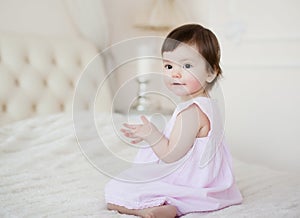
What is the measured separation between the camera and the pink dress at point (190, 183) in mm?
1141

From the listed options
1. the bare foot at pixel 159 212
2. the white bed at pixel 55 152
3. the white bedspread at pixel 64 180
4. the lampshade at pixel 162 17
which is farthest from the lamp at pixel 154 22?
the bare foot at pixel 159 212

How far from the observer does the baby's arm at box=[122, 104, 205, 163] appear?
3.67ft

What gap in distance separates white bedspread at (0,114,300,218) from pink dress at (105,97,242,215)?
0.04 meters

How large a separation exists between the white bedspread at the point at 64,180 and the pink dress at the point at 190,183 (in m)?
0.04

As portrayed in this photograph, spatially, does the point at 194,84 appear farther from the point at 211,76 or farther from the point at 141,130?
the point at 141,130

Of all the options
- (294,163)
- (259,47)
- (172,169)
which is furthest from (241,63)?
(172,169)

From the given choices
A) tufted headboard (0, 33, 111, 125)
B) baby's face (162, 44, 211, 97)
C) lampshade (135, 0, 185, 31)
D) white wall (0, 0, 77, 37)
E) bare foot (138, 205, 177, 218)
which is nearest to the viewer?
bare foot (138, 205, 177, 218)

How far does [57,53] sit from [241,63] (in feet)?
3.90

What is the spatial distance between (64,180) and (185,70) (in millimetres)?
671

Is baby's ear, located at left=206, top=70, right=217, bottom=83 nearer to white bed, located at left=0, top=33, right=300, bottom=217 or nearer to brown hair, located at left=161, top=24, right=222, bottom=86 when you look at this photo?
brown hair, located at left=161, top=24, right=222, bottom=86

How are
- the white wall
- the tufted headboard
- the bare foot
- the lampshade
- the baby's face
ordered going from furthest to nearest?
the lampshade → the white wall → the tufted headboard → the baby's face → the bare foot

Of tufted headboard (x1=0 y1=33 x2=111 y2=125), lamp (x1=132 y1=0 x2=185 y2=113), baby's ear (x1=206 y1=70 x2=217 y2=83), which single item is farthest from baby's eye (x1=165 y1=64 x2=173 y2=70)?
lamp (x1=132 y1=0 x2=185 y2=113)

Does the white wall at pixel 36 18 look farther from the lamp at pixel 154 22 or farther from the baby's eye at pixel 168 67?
the baby's eye at pixel 168 67

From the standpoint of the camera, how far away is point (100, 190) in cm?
144
